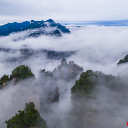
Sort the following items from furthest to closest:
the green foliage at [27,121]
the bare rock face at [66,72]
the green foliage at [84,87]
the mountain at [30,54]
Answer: the mountain at [30,54] < the bare rock face at [66,72] < the green foliage at [84,87] < the green foliage at [27,121]

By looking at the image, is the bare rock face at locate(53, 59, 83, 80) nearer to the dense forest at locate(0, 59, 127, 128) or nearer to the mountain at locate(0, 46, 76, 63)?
the dense forest at locate(0, 59, 127, 128)

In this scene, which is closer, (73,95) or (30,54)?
(73,95)

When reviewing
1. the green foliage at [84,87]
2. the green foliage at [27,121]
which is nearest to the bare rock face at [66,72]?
the green foliage at [84,87]

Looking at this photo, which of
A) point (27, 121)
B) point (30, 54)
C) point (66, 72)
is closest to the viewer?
point (27, 121)

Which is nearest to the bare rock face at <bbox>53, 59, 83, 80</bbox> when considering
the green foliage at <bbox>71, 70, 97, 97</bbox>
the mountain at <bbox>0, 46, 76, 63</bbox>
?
the green foliage at <bbox>71, 70, 97, 97</bbox>

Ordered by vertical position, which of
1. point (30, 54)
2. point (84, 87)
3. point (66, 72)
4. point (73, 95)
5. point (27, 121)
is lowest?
point (27, 121)

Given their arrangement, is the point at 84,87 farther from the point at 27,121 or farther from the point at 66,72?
→ the point at 66,72

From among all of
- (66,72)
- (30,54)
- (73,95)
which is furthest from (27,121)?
(30,54)

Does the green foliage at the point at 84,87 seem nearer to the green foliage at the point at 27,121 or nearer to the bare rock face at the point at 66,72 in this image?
the green foliage at the point at 27,121

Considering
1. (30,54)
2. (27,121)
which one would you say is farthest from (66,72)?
(30,54)

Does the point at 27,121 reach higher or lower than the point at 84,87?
lower

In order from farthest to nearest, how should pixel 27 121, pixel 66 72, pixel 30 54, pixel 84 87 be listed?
pixel 30 54 < pixel 66 72 < pixel 84 87 < pixel 27 121
